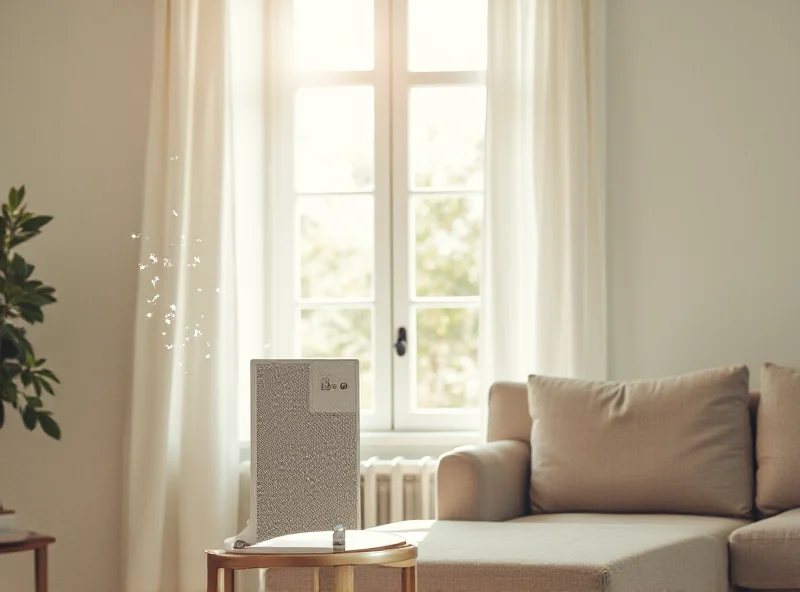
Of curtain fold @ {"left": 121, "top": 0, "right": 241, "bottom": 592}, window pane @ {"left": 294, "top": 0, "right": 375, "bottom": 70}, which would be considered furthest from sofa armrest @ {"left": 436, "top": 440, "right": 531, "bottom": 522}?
window pane @ {"left": 294, "top": 0, "right": 375, "bottom": 70}

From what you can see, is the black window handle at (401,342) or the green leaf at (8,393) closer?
the green leaf at (8,393)

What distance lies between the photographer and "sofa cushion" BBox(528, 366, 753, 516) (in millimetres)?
3459

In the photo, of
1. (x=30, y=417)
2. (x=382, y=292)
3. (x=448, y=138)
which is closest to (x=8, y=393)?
(x=30, y=417)

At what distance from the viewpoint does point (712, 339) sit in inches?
165

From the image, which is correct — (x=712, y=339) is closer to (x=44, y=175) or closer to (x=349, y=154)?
(x=349, y=154)

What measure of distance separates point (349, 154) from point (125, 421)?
1.39 meters

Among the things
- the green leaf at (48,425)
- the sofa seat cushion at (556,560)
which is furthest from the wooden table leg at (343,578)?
the green leaf at (48,425)

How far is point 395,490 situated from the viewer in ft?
13.7

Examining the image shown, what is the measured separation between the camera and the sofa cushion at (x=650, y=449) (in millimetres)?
3459

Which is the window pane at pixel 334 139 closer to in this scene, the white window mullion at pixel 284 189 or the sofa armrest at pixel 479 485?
the white window mullion at pixel 284 189

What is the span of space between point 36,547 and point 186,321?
3.20 feet

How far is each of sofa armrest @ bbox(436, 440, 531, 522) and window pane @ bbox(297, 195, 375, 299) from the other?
4.06 feet

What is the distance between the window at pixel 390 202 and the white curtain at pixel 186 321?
0.37 meters

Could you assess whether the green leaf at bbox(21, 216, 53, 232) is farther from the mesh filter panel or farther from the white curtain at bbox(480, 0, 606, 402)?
the mesh filter panel
